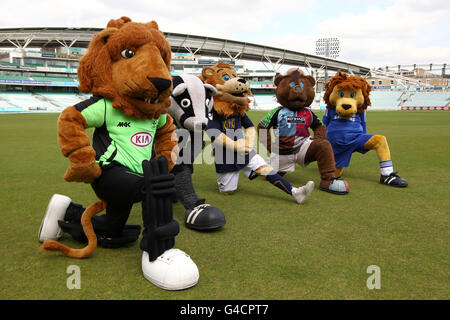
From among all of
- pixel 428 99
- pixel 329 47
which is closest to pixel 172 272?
pixel 428 99

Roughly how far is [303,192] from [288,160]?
3.93 ft

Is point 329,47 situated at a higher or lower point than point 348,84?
higher

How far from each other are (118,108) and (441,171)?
15.1 feet

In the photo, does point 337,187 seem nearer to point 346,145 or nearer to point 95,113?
point 346,145

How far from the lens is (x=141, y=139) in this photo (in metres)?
2.19

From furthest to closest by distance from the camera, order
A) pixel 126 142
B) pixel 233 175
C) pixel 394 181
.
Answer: pixel 394 181 → pixel 233 175 → pixel 126 142

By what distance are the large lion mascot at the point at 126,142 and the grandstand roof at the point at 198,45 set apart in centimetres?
3907

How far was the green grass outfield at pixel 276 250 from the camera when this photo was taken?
1.76m

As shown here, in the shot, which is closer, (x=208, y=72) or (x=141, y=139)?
(x=141, y=139)

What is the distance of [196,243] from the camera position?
2.42 m

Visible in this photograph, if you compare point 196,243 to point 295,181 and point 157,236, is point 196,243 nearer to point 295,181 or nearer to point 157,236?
point 157,236

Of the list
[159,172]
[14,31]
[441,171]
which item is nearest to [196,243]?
[159,172]

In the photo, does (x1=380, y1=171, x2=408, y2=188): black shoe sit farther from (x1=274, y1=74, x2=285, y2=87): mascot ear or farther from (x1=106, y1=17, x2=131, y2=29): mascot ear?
(x1=106, y1=17, x2=131, y2=29): mascot ear
